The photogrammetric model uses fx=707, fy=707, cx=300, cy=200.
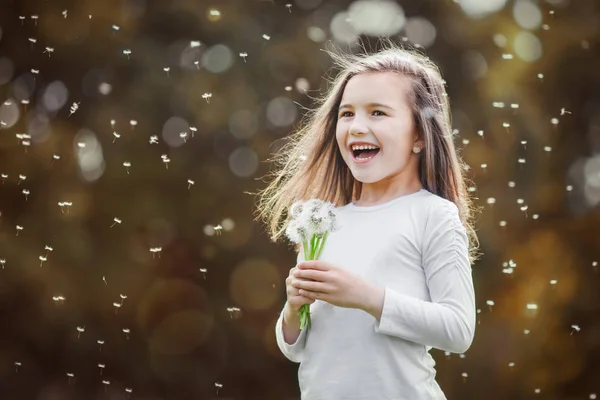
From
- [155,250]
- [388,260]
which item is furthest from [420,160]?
[155,250]

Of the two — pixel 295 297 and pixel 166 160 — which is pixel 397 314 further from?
pixel 166 160

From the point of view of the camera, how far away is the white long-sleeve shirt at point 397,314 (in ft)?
3.40

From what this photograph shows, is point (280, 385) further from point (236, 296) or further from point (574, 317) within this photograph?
point (574, 317)

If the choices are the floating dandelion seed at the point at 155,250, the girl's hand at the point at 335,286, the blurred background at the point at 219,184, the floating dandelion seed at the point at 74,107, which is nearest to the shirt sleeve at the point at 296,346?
the girl's hand at the point at 335,286

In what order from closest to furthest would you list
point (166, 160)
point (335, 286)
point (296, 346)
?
point (335, 286) < point (296, 346) < point (166, 160)

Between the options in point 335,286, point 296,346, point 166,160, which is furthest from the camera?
point 166,160

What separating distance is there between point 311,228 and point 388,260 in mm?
130

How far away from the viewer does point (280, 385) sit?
263cm

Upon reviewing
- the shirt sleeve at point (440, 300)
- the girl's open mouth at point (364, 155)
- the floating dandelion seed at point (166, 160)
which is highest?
the floating dandelion seed at point (166, 160)

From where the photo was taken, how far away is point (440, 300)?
1063 mm

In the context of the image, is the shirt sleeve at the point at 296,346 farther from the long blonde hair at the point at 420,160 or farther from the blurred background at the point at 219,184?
the blurred background at the point at 219,184

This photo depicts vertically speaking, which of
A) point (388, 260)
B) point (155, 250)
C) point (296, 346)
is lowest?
point (296, 346)

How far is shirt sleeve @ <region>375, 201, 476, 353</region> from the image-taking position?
1.03 m

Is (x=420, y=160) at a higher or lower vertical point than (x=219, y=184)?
lower
